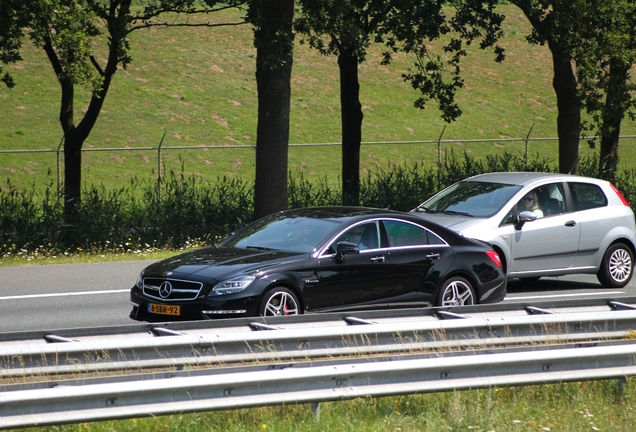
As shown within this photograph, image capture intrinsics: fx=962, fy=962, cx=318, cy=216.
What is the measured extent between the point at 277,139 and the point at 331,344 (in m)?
12.8

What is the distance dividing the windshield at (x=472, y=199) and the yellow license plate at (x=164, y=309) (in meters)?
5.61

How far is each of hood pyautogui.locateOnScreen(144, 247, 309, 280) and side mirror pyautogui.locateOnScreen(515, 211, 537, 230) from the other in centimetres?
451

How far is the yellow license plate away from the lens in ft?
32.6

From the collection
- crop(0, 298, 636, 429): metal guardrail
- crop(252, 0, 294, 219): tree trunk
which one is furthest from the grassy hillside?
crop(0, 298, 636, 429): metal guardrail

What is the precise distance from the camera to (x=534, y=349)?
279 inches

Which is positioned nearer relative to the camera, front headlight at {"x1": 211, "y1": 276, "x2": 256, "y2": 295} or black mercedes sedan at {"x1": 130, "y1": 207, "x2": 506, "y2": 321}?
front headlight at {"x1": 211, "y1": 276, "x2": 256, "y2": 295}

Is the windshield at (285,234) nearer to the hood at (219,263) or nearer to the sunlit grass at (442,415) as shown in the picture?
the hood at (219,263)

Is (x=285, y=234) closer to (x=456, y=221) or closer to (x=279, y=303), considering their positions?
Answer: (x=279, y=303)

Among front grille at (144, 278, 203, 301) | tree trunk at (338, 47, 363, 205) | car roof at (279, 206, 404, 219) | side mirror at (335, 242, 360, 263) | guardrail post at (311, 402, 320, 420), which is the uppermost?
tree trunk at (338, 47, 363, 205)

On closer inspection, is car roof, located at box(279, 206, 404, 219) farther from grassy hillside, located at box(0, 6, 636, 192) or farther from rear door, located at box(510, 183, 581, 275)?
grassy hillside, located at box(0, 6, 636, 192)

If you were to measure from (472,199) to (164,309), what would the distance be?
19.9ft

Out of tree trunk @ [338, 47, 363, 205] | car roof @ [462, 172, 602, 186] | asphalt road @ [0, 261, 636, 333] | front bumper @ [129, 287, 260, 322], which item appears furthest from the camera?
tree trunk @ [338, 47, 363, 205]

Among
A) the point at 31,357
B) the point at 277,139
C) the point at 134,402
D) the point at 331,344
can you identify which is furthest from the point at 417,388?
the point at 277,139

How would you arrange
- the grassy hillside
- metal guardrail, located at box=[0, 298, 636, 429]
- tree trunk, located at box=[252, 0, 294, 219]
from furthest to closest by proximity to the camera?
the grassy hillside → tree trunk, located at box=[252, 0, 294, 219] → metal guardrail, located at box=[0, 298, 636, 429]
